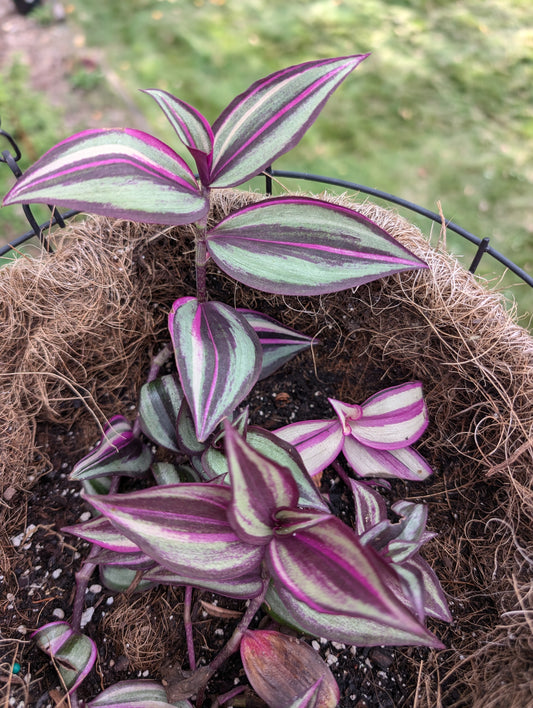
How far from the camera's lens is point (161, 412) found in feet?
2.76

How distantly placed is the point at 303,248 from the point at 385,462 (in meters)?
0.36

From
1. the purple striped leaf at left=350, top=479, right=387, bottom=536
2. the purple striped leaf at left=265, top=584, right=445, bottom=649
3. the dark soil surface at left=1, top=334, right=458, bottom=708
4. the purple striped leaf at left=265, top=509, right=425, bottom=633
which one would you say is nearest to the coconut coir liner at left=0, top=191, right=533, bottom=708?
the dark soil surface at left=1, top=334, right=458, bottom=708

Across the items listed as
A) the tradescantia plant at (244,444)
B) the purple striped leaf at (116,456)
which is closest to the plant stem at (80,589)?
the tradescantia plant at (244,444)

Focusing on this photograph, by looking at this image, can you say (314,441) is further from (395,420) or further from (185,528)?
(185,528)

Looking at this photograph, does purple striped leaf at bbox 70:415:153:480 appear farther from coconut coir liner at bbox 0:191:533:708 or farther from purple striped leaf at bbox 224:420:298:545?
purple striped leaf at bbox 224:420:298:545

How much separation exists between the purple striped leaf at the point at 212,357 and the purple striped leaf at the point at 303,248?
0.08 m

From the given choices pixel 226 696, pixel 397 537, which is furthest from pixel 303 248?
pixel 226 696

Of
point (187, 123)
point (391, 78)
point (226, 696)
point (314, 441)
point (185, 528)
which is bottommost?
point (226, 696)

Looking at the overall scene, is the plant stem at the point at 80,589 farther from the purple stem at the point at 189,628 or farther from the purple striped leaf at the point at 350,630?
the purple striped leaf at the point at 350,630

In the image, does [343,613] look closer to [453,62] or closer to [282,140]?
[282,140]

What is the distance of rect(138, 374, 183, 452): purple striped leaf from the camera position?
32.9 inches

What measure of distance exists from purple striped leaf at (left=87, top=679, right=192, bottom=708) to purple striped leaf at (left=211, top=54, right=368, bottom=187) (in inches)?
25.5

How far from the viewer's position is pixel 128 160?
0.65m

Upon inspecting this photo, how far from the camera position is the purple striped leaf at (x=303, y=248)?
0.69m
